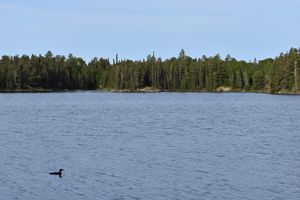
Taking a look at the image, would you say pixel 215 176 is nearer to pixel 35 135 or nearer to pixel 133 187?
pixel 133 187

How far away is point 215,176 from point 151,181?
3.96 meters

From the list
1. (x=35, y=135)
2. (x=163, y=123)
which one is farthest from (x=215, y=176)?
(x=163, y=123)

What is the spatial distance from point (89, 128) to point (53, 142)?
1543cm

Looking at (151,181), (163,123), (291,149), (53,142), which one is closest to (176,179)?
(151,181)

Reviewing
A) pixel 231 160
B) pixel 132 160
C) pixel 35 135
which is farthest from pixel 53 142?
pixel 231 160

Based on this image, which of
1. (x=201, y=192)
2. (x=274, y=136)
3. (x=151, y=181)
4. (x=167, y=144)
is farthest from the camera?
(x=274, y=136)

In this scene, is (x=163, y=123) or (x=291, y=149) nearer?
(x=291, y=149)

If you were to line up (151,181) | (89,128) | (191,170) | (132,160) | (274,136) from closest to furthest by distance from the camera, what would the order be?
(151,181), (191,170), (132,160), (274,136), (89,128)

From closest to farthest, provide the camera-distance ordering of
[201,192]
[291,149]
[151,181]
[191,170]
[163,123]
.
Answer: [201,192] → [151,181] → [191,170] → [291,149] → [163,123]

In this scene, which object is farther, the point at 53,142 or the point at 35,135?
the point at 35,135

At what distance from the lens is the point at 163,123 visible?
74688 millimetres

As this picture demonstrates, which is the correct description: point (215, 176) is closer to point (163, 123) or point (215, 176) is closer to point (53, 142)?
point (53, 142)

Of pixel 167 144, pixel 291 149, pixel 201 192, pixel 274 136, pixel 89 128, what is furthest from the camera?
pixel 89 128

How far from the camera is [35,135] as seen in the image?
58.9 metres
